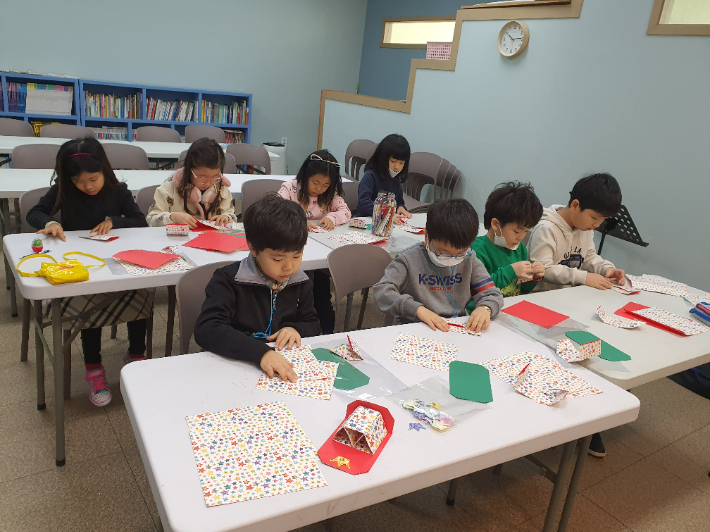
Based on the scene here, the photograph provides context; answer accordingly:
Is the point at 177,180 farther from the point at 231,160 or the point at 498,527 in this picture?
the point at 498,527

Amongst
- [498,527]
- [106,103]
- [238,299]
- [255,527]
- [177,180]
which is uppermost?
[106,103]

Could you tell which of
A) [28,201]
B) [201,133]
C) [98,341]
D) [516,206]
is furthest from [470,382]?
[201,133]

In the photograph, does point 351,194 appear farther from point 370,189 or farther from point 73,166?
point 73,166

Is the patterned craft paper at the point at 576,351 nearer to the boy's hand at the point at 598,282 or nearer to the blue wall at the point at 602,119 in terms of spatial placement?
the boy's hand at the point at 598,282

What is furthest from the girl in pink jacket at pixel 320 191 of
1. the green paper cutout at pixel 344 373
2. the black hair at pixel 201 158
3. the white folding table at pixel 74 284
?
the green paper cutout at pixel 344 373

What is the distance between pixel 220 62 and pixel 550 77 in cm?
400

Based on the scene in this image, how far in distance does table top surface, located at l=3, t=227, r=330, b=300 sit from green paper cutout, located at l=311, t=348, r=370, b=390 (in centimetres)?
67

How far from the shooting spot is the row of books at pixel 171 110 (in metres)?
5.57

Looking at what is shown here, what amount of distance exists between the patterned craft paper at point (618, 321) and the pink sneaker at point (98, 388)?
1914 millimetres

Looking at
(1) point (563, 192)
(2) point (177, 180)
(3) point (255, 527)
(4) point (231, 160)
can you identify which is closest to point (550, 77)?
(1) point (563, 192)

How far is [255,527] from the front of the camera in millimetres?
744

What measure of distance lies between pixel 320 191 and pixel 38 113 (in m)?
3.92

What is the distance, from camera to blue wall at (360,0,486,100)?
578 cm

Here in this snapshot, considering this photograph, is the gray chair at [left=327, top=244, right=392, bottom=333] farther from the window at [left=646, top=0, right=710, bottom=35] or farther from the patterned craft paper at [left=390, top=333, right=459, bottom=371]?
the window at [left=646, top=0, right=710, bottom=35]
